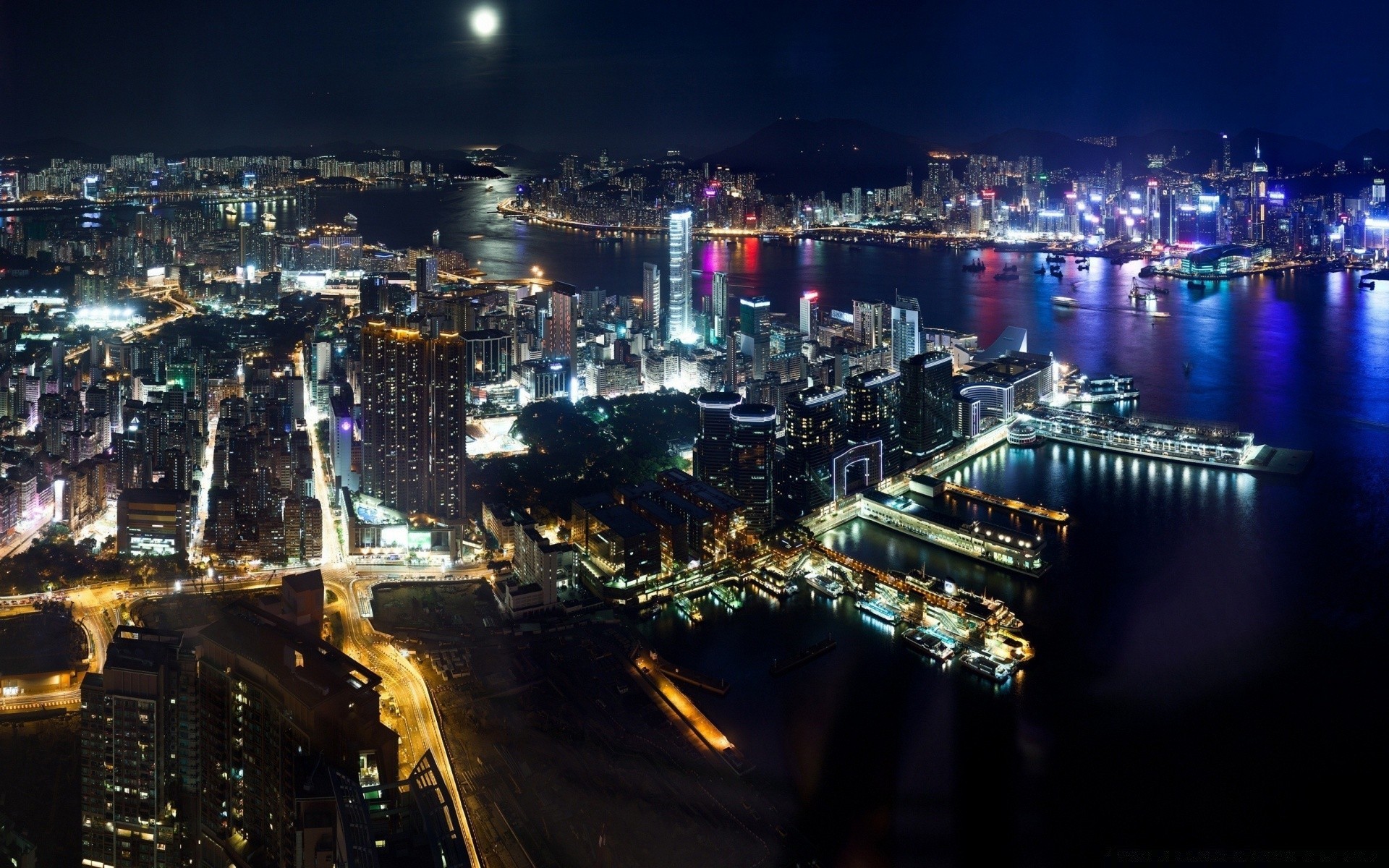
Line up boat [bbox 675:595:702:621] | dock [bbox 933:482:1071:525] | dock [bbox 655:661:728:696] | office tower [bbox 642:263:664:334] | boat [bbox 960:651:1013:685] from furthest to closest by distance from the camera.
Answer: office tower [bbox 642:263:664:334] < dock [bbox 933:482:1071:525] < boat [bbox 675:595:702:621] < boat [bbox 960:651:1013:685] < dock [bbox 655:661:728:696]

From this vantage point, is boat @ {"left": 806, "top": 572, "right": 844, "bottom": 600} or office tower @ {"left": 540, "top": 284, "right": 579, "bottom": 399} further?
→ office tower @ {"left": 540, "top": 284, "right": 579, "bottom": 399}

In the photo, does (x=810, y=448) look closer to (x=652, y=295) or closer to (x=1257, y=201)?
(x=652, y=295)

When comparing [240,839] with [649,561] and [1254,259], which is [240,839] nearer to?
[649,561]

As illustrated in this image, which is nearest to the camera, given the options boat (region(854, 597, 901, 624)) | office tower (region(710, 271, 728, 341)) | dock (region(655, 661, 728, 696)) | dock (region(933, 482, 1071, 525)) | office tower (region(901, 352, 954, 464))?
dock (region(655, 661, 728, 696))

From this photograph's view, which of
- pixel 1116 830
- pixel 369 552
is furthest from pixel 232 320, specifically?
pixel 1116 830

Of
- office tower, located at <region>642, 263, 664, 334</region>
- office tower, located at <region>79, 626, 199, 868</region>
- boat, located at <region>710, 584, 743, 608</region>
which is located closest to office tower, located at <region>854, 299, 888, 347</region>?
office tower, located at <region>642, 263, 664, 334</region>

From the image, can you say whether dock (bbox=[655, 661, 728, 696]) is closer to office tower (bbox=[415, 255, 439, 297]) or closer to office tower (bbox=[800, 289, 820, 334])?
office tower (bbox=[800, 289, 820, 334])

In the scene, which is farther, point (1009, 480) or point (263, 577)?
point (1009, 480)
